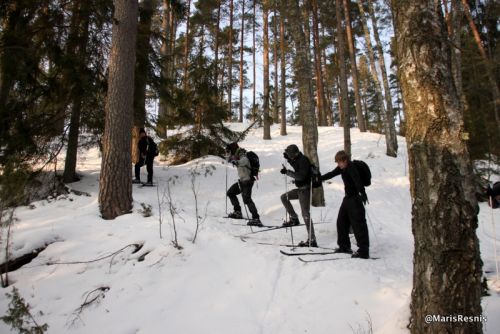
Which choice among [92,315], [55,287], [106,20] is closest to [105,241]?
[55,287]

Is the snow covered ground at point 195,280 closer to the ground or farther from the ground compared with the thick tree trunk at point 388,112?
closer to the ground

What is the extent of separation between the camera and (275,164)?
1330cm

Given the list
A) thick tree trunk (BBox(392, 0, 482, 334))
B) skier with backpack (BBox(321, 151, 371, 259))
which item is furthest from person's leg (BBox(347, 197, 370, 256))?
thick tree trunk (BBox(392, 0, 482, 334))

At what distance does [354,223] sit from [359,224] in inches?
3.1

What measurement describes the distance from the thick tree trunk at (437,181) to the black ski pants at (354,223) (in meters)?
2.27

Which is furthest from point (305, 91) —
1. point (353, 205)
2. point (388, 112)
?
point (388, 112)

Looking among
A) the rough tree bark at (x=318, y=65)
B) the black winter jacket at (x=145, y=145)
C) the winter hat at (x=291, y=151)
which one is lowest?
the winter hat at (x=291, y=151)

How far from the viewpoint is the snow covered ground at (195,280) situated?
3625 millimetres

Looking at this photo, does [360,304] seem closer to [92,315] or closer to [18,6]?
[92,315]

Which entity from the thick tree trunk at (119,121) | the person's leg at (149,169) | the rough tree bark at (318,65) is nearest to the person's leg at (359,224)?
the thick tree trunk at (119,121)

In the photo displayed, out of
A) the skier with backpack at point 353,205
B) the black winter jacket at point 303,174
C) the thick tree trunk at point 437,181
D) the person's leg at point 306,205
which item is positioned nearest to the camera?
the thick tree trunk at point 437,181

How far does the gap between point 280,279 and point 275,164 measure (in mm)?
9071

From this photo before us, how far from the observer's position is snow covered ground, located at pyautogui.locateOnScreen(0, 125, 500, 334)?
362 cm

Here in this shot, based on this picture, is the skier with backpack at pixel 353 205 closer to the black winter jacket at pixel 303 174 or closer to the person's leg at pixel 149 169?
the black winter jacket at pixel 303 174
